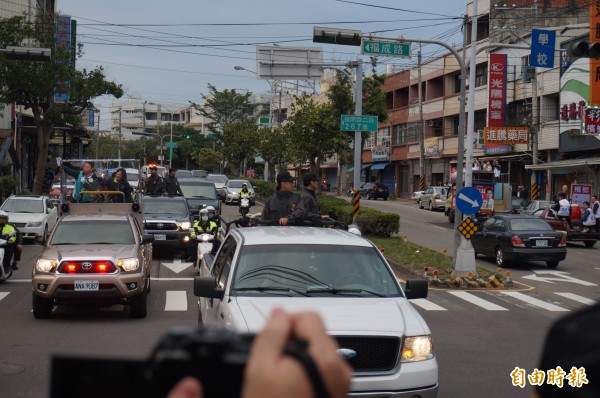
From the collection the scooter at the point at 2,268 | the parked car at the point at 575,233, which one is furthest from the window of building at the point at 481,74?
the scooter at the point at 2,268

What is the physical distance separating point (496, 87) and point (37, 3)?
26715 millimetres

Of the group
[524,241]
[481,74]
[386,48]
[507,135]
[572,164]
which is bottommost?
[524,241]

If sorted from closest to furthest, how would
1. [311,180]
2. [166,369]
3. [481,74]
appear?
[166,369]
[311,180]
[481,74]

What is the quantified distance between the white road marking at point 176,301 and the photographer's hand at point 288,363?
13289mm

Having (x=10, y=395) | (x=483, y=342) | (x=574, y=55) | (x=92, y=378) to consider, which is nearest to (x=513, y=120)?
(x=574, y=55)

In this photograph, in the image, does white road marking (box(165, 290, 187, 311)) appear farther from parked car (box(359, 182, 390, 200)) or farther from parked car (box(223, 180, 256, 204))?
parked car (box(359, 182, 390, 200))

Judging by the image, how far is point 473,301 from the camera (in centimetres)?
1659

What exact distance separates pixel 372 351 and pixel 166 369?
5.36 meters

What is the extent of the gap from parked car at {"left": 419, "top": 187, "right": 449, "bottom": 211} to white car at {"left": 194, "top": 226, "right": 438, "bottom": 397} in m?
42.2

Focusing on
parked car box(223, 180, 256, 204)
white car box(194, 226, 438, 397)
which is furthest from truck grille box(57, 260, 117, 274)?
parked car box(223, 180, 256, 204)

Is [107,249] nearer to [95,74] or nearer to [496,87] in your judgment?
[95,74]

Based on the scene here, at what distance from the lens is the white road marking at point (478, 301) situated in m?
15.7

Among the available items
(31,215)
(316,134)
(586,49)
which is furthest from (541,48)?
(31,215)

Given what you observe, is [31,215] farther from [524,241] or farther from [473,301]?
[473,301]
